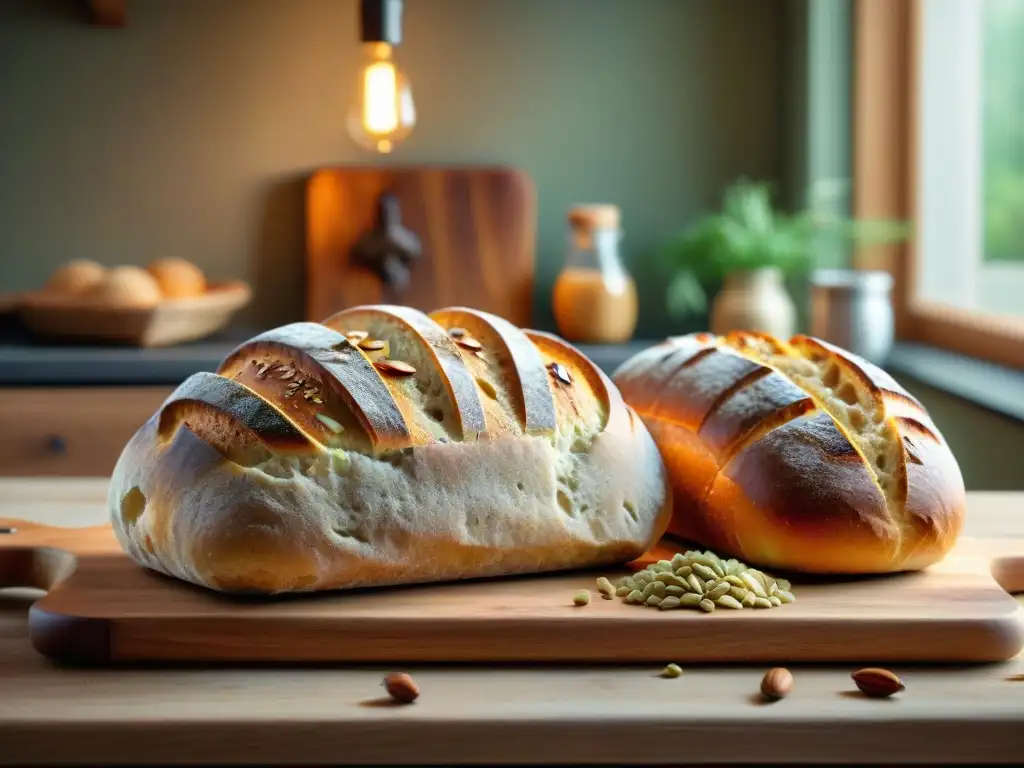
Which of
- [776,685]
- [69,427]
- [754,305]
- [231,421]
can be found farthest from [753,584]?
[754,305]

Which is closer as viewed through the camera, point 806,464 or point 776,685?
point 776,685

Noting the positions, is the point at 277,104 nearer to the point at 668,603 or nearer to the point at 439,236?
the point at 439,236

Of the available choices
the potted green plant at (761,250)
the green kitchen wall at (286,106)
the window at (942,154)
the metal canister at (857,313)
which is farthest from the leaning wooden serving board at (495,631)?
the green kitchen wall at (286,106)

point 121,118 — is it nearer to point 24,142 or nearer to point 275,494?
point 24,142

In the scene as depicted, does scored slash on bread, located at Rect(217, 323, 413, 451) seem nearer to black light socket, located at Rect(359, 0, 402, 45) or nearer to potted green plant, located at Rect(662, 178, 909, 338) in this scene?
black light socket, located at Rect(359, 0, 402, 45)

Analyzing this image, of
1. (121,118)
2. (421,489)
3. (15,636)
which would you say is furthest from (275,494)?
(121,118)

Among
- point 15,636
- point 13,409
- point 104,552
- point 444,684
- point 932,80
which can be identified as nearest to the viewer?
point 444,684
